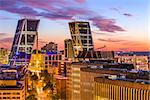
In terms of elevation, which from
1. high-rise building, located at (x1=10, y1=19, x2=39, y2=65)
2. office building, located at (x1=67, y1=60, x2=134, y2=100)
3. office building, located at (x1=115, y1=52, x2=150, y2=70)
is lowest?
office building, located at (x1=67, y1=60, x2=134, y2=100)

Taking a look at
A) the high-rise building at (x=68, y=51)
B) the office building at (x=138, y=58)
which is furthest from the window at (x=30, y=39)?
the office building at (x=138, y=58)

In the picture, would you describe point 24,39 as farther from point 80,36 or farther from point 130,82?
point 130,82

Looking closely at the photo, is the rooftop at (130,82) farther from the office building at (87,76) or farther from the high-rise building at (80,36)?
the high-rise building at (80,36)

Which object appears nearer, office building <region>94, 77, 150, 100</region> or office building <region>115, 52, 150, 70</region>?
office building <region>94, 77, 150, 100</region>

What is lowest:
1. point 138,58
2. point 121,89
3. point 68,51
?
point 121,89

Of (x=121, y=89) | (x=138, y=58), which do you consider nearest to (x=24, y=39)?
(x=138, y=58)

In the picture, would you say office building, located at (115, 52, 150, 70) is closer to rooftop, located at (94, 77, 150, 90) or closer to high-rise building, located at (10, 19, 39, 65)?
rooftop, located at (94, 77, 150, 90)

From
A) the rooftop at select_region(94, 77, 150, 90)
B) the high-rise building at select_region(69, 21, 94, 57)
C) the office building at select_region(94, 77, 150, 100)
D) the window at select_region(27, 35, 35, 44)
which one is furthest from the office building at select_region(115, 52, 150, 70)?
the window at select_region(27, 35, 35, 44)

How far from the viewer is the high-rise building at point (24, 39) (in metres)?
21.5

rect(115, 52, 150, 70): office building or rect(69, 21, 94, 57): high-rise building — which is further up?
rect(69, 21, 94, 57): high-rise building

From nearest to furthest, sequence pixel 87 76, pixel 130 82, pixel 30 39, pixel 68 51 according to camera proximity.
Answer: pixel 130 82
pixel 87 76
pixel 30 39
pixel 68 51

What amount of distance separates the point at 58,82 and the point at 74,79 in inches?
113

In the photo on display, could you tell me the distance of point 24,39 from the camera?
2230 cm

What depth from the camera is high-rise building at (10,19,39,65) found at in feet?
70.7
